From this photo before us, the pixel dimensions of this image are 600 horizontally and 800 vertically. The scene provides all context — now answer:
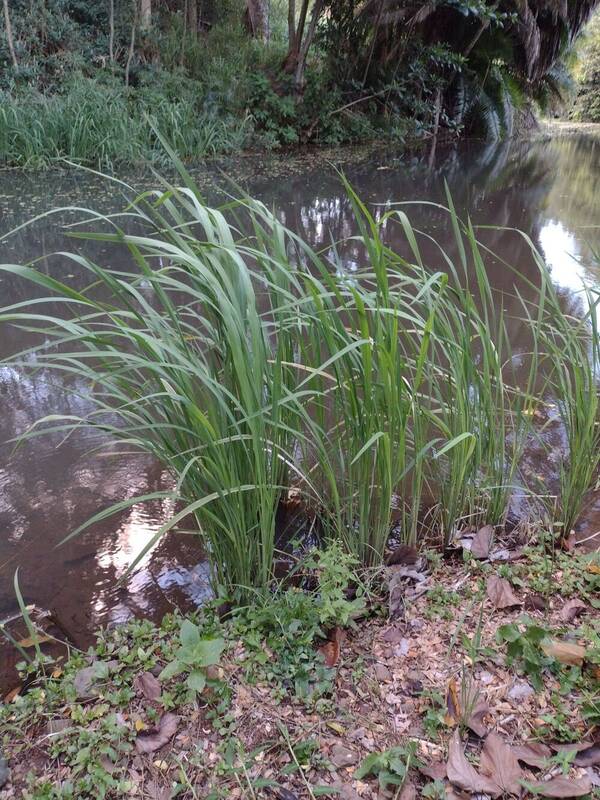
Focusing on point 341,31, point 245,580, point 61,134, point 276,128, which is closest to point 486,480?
point 245,580

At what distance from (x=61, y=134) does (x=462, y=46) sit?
7536 millimetres

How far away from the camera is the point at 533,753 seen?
3.21ft

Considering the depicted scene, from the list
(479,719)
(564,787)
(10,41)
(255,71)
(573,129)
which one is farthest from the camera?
(573,129)

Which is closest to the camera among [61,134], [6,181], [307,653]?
[307,653]

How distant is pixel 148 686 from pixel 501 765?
622 millimetres

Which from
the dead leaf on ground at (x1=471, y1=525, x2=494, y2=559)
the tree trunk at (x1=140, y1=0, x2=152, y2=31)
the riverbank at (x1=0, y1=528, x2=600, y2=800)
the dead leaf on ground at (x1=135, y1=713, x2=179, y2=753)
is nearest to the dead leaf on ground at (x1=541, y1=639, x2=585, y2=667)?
the riverbank at (x1=0, y1=528, x2=600, y2=800)

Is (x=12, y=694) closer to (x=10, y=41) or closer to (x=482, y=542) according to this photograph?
(x=482, y=542)

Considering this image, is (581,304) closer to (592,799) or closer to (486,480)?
(486,480)

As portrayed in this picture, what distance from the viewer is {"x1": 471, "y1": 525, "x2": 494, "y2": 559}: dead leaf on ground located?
154 centimetres

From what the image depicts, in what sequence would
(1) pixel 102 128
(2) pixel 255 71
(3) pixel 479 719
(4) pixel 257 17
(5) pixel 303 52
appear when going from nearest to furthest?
(3) pixel 479 719 → (1) pixel 102 128 → (5) pixel 303 52 → (2) pixel 255 71 → (4) pixel 257 17

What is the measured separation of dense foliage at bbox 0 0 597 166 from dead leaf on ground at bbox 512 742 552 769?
20.8 feet

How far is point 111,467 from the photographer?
2.06m

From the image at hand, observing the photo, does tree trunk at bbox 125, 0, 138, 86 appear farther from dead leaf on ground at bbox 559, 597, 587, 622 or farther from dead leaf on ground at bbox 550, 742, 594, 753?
dead leaf on ground at bbox 550, 742, 594, 753

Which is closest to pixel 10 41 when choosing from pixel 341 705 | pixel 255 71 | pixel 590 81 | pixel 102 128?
pixel 102 128
